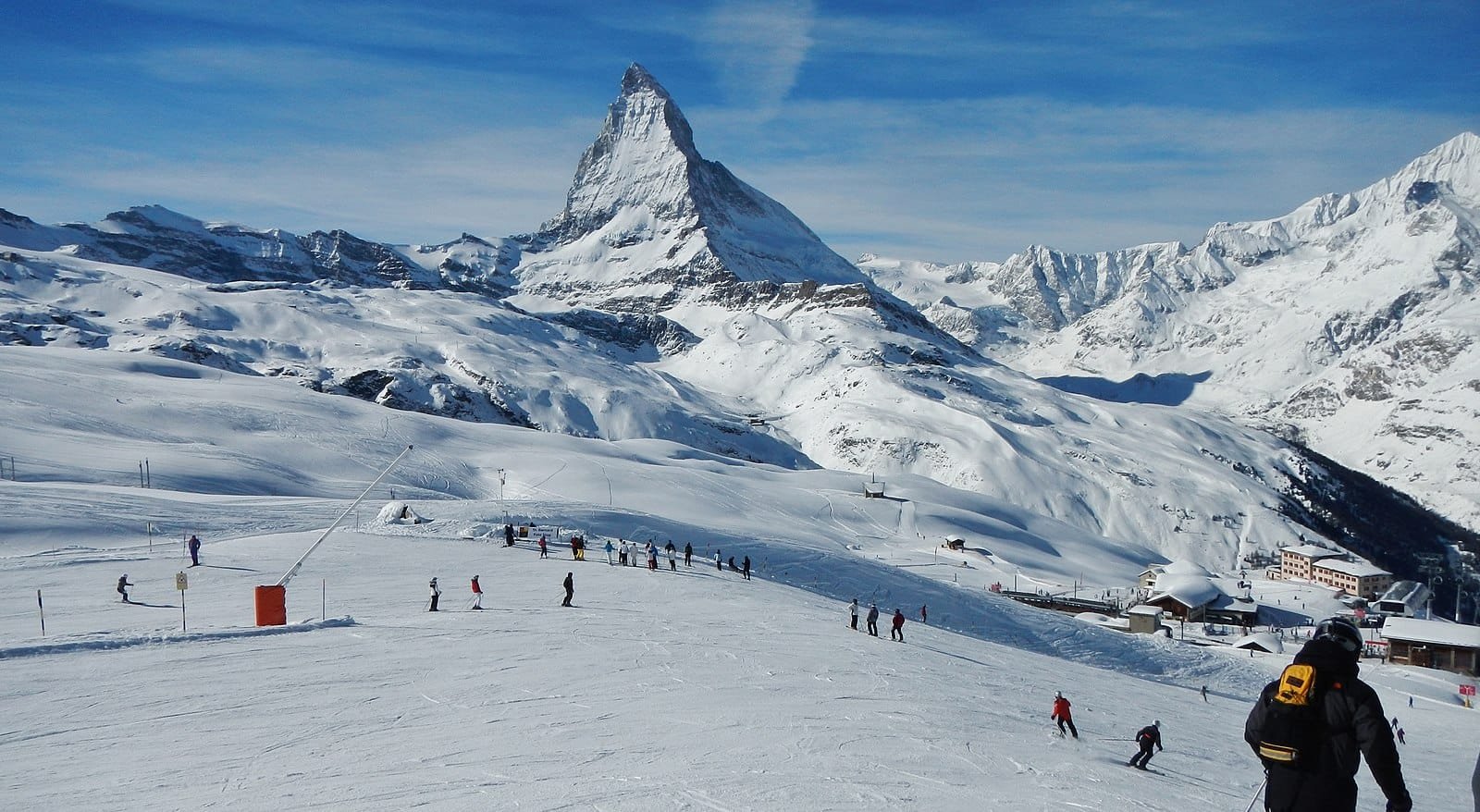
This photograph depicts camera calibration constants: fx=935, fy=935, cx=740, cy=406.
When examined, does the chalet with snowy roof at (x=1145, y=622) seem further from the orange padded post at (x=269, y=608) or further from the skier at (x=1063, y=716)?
the orange padded post at (x=269, y=608)

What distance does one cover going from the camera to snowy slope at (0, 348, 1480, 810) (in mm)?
13289

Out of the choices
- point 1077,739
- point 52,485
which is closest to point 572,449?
point 52,485

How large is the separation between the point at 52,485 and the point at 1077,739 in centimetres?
4959

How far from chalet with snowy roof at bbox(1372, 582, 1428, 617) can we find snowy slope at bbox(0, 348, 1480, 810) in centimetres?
6834

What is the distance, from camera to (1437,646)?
6303cm

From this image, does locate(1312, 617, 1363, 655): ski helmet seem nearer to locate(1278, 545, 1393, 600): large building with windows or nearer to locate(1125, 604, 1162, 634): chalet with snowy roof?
locate(1125, 604, 1162, 634): chalet with snowy roof

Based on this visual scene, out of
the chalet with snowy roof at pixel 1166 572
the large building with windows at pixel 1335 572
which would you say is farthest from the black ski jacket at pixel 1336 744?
the large building with windows at pixel 1335 572

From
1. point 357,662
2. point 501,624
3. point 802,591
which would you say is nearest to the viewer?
point 357,662

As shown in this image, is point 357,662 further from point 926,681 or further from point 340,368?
point 340,368

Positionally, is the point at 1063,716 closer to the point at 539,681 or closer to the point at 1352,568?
the point at 539,681

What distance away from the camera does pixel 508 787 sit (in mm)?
12477

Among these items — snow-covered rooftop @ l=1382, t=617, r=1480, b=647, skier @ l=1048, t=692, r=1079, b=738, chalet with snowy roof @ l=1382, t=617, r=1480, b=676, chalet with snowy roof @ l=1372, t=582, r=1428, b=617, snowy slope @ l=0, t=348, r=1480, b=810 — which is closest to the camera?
snowy slope @ l=0, t=348, r=1480, b=810

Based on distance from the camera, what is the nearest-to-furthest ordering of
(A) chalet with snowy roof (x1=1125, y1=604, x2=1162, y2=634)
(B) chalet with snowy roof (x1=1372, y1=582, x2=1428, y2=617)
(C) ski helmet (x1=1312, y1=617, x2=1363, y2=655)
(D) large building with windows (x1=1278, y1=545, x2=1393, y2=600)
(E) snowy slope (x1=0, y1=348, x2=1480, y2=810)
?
(C) ski helmet (x1=1312, y1=617, x2=1363, y2=655), (E) snowy slope (x1=0, y1=348, x2=1480, y2=810), (A) chalet with snowy roof (x1=1125, y1=604, x2=1162, y2=634), (B) chalet with snowy roof (x1=1372, y1=582, x2=1428, y2=617), (D) large building with windows (x1=1278, y1=545, x2=1393, y2=600)

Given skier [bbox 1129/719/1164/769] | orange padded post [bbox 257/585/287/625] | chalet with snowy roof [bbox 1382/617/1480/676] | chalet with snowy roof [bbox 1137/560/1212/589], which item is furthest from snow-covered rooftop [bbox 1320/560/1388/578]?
orange padded post [bbox 257/585/287/625]
